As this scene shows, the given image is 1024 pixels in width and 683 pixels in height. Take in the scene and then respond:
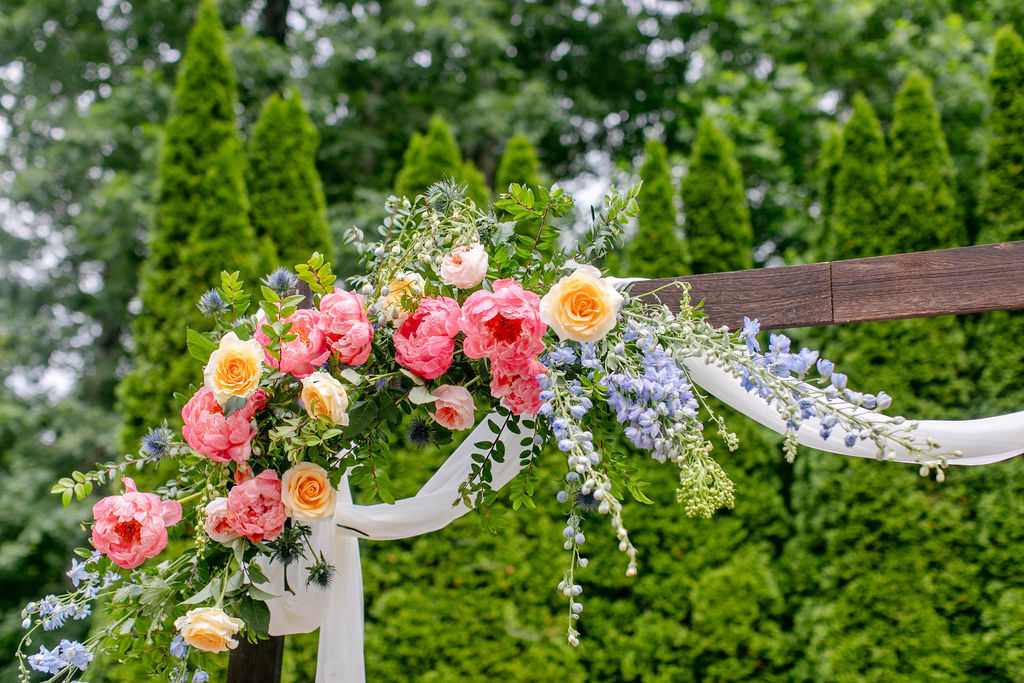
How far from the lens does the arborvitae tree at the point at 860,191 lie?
3.34 m

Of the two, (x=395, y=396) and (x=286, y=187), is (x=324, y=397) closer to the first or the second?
(x=395, y=396)

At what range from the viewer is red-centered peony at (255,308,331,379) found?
1462 millimetres

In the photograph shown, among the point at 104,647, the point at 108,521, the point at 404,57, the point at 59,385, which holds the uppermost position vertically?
the point at 404,57

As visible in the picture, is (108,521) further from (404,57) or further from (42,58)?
(42,58)

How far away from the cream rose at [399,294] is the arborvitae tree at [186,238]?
220 centimetres

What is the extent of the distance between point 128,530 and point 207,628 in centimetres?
29

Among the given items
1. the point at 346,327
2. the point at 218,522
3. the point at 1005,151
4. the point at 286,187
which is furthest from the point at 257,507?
the point at 1005,151

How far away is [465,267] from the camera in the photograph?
4.76 ft

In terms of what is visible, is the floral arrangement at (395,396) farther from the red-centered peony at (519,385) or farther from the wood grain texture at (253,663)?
the wood grain texture at (253,663)

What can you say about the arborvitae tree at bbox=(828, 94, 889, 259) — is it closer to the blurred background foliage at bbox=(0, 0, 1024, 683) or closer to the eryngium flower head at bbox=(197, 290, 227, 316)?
the blurred background foliage at bbox=(0, 0, 1024, 683)

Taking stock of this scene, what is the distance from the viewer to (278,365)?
59.1 inches

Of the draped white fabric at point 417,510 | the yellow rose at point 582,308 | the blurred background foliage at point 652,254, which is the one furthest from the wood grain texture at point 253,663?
the yellow rose at point 582,308

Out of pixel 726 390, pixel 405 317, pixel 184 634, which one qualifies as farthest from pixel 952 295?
pixel 184 634

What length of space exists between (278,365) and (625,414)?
0.72 meters
